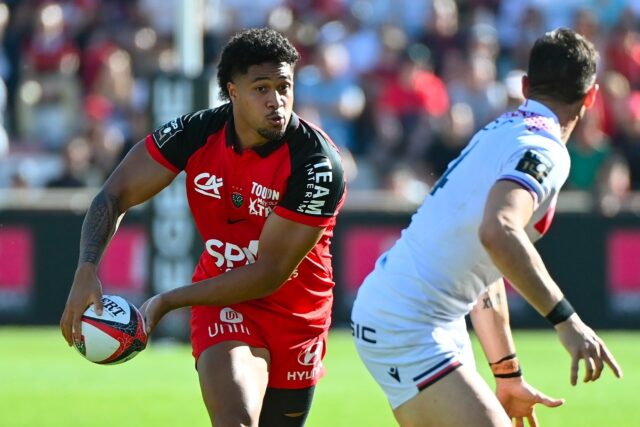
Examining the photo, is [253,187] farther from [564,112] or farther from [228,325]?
[564,112]

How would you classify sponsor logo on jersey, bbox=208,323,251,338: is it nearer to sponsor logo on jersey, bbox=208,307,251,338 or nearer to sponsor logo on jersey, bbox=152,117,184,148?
sponsor logo on jersey, bbox=208,307,251,338

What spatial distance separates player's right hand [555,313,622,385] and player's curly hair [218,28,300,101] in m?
2.06

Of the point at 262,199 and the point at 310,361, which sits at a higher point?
the point at 262,199

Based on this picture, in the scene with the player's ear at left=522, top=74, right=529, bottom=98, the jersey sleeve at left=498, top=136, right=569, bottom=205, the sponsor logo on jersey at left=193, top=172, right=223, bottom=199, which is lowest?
the sponsor logo on jersey at left=193, top=172, right=223, bottom=199

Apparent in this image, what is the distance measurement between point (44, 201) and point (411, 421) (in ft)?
38.9

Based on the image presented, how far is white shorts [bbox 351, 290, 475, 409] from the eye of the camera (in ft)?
18.0

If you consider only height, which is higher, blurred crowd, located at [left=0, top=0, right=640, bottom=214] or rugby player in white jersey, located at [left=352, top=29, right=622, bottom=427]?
rugby player in white jersey, located at [left=352, top=29, right=622, bottom=427]

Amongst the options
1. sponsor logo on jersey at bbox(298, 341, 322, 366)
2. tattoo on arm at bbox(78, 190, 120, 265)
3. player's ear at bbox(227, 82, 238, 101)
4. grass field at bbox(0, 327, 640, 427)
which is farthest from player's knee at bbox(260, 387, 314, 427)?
grass field at bbox(0, 327, 640, 427)

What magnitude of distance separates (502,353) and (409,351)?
674 millimetres

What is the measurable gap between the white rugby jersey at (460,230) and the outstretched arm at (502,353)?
31 cm

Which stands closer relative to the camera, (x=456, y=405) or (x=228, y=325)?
(x=456, y=405)

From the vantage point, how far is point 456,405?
5340 millimetres

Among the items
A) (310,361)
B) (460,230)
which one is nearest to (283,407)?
(310,361)

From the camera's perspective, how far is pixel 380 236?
16.5m
